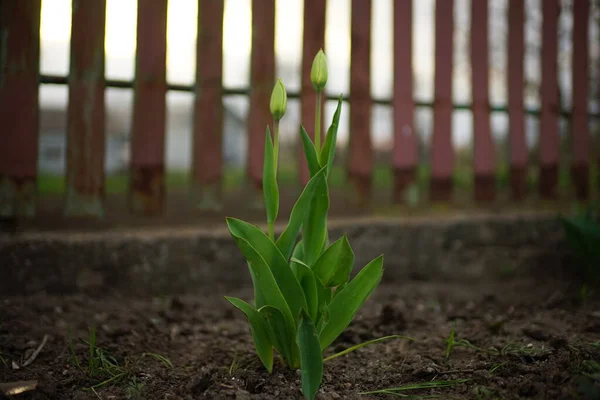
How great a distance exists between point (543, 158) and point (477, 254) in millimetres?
911

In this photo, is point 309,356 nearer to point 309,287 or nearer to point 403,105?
point 309,287

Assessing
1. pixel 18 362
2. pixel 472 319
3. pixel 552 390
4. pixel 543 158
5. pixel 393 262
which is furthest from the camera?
pixel 543 158

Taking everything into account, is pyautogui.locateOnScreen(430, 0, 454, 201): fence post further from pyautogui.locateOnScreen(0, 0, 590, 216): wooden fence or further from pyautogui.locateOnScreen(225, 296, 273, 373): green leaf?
pyautogui.locateOnScreen(225, 296, 273, 373): green leaf

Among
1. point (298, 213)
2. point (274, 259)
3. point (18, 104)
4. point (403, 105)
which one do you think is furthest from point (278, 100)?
point (403, 105)

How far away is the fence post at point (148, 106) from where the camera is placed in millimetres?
2389

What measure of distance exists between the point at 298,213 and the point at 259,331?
1.00ft

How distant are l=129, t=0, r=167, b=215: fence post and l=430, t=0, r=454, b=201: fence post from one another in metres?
1.50

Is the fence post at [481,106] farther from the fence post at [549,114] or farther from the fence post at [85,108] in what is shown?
the fence post at [85,108]

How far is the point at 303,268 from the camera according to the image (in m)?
1.26

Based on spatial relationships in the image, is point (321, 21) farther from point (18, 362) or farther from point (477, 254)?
point (18, 362)

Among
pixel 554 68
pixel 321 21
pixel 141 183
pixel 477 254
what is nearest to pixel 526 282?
pixel 477 254

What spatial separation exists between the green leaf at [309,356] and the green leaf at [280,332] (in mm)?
132

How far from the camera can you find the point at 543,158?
Result: 10.7ft

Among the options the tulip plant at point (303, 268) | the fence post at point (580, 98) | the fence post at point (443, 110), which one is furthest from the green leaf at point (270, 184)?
the fence post at point (580, 98)
